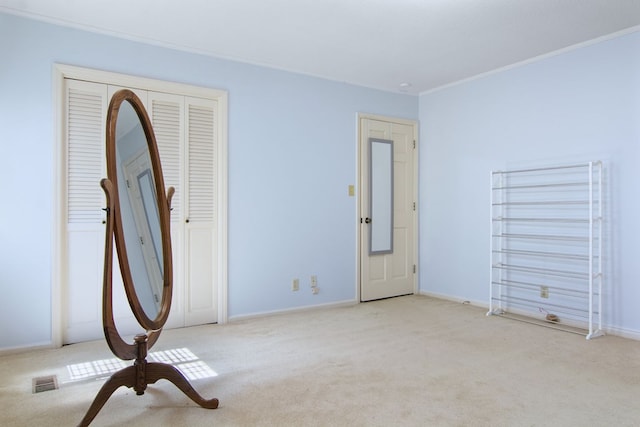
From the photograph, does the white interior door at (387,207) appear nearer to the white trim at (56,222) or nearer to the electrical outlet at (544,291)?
the electrical outlet at (544,291)

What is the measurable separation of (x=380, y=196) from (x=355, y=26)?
6.81 feet

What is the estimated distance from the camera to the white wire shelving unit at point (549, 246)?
142 inches

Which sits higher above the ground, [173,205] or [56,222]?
[173,205]

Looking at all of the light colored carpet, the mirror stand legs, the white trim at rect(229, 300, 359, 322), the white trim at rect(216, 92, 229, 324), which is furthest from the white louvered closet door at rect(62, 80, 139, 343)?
the mirror stand legs

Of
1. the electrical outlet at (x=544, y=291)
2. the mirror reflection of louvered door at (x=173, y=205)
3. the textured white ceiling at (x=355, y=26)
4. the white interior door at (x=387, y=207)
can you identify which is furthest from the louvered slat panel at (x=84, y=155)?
the electrical outlet at (x=544, y=291)

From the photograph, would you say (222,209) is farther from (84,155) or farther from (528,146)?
(528,146)

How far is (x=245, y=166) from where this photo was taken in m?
4.00

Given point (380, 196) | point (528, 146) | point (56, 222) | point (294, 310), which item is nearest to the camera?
point (56, 222)

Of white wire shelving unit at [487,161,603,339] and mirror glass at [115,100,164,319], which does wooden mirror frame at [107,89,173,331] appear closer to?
mirror glass at [115,100,164,319]

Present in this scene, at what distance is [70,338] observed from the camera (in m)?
3.28

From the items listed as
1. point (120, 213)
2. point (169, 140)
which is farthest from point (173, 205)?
point (120, 213)

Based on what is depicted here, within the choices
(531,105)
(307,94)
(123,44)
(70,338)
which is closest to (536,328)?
(531,105)

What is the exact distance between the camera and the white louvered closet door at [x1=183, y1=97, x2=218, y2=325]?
3762 mm

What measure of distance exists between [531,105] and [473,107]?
0.66 meters
